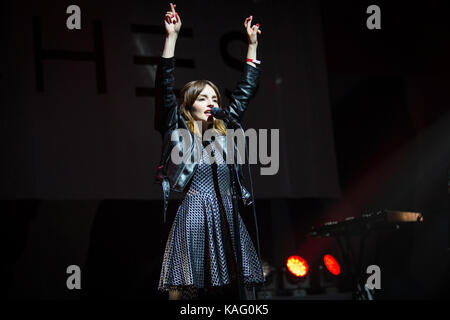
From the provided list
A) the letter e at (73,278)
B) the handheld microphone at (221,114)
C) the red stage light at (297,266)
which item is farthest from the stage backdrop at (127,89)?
the handheld microphone at (221,114)

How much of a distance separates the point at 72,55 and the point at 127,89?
536mm

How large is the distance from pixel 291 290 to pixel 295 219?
80cm

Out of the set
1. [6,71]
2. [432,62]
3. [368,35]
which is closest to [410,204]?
[432,62]

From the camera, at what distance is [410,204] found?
4766 mm

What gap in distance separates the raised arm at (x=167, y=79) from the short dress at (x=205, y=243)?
0.30 m

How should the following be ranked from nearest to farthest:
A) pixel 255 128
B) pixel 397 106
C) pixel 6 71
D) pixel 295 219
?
1. pixel 6 71
2. pixel 255 128
3. pixel 295 219
4. pixel 397 106

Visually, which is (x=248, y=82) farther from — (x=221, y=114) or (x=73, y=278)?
(x=73, y=278)

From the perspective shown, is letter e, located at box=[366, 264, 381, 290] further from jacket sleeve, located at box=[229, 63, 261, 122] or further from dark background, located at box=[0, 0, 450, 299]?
jacket sleeve, located at box=[229, 63, 261, 122]

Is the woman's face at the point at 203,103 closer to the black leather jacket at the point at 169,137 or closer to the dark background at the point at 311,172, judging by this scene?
the black leather jacket at the point at 169,137

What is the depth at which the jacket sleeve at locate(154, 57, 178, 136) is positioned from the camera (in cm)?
259

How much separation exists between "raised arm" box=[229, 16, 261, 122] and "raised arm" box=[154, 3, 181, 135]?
15.8 inches

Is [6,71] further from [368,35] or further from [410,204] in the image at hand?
[410,204]

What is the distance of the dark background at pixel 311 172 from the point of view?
402 centimetres

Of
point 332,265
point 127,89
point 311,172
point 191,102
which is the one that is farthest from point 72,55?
point 332,265
